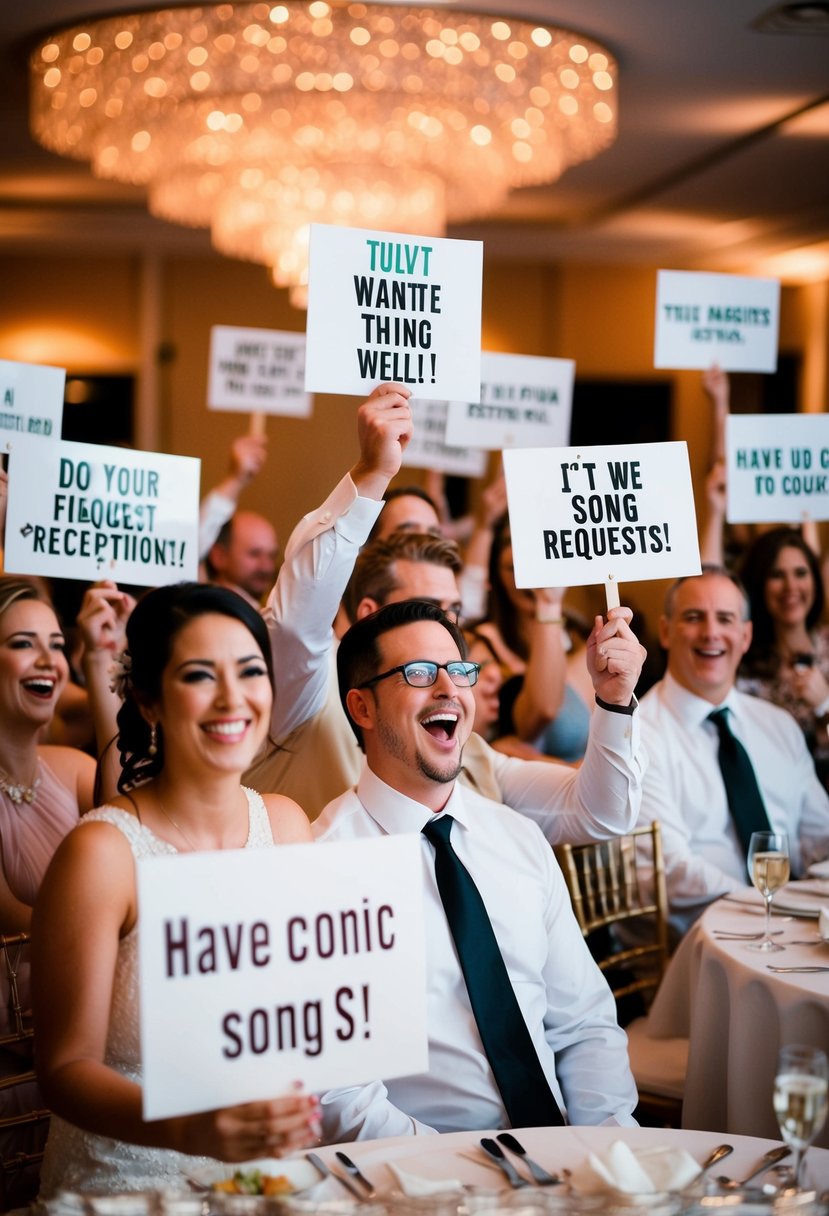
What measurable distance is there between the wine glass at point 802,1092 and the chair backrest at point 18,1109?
1.34 meters

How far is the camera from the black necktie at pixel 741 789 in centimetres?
382

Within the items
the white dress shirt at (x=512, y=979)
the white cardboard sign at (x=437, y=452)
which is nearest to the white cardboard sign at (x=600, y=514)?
the white dress shirt at (x=512, y=979)

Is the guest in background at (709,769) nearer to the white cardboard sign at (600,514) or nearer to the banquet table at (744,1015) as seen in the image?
the banquet table at (744,1015)

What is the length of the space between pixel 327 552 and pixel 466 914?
2.64 feet

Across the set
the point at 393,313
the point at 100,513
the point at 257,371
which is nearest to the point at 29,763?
the point at 100,513

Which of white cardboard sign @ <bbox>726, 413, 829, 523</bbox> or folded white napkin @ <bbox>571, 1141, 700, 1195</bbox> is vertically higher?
white cardboard sign @ <bbox>726, 413, 829, 523</bbox>

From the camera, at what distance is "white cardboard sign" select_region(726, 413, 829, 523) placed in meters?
3.90

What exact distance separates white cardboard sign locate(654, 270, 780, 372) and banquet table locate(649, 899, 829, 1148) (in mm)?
2252

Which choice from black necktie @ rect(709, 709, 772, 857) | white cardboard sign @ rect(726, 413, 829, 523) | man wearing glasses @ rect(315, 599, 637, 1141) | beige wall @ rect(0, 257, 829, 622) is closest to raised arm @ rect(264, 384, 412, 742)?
man wearing glasses @ rect(315, 599, 637, 1141)

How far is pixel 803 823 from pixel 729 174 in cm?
495

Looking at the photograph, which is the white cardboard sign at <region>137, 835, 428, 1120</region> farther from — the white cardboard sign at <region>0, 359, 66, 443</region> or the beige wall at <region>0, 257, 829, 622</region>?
the beige wall at <region>0, 257, 829, 622</region>

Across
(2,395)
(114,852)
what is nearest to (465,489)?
(2,395)

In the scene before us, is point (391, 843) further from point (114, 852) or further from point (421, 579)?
point (421, 579)

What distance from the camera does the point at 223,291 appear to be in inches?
381
